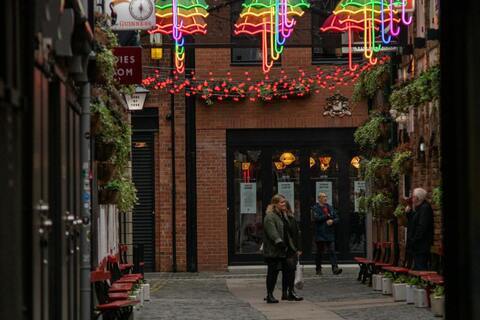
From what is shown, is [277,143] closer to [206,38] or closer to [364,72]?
[206,38]

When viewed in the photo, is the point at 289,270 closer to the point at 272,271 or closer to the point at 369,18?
the point at 272,271

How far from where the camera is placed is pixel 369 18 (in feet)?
71.2

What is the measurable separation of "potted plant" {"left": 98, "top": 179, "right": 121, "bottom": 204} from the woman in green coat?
3563mm

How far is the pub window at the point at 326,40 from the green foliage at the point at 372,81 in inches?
25.3

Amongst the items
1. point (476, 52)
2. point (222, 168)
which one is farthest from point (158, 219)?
point (476, 52)

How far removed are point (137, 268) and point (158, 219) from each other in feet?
26.7

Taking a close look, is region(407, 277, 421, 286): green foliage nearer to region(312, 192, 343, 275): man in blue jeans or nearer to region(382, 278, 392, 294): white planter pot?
region(382, 278, 392, 294): white planter pot

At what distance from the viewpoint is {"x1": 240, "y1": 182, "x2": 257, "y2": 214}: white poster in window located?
3039 centimetres

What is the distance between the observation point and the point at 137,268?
21859 mm

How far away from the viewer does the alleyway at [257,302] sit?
17.9 m

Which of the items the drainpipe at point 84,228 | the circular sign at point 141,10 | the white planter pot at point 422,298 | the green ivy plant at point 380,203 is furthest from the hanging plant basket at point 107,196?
the green ivy plant at point 380,203

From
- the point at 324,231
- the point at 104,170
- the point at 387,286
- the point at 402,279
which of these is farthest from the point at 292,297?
the point at 324,231

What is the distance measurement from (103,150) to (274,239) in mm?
5285

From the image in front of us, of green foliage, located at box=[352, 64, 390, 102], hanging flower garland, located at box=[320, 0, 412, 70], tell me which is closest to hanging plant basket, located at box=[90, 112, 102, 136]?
hanging flower garland, located at box=[320, 0, 412, 70]
